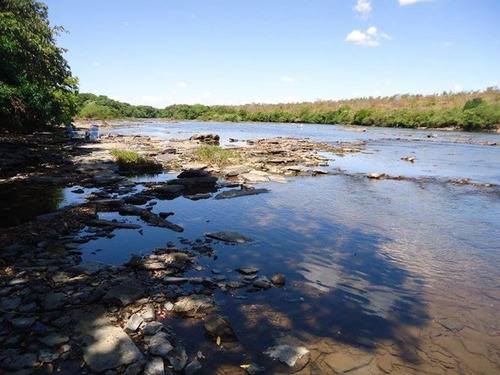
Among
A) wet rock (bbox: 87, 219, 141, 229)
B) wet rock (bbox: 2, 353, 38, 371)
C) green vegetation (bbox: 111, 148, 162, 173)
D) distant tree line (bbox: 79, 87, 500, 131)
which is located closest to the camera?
wet rock (bbox: 2, 353, 38, 371)

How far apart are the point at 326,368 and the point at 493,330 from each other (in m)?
2.94

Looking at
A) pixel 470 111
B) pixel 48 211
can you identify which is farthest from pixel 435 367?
pixel 470 111

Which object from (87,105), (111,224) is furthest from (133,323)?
(87,105)

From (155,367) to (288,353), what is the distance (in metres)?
1.64

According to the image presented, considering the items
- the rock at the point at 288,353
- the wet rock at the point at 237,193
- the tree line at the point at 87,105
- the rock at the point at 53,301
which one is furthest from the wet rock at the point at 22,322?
the tree line at the point at 87,105

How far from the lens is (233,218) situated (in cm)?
971

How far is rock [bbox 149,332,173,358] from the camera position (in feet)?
13.1

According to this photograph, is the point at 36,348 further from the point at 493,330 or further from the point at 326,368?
the point at 493,330

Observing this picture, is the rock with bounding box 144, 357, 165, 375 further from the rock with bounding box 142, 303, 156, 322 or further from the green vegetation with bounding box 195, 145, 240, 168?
the green vegetation with bounding box 195, 145, 240, 168

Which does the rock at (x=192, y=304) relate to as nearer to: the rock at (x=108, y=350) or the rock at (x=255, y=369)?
the rock at (x=108, y=350)

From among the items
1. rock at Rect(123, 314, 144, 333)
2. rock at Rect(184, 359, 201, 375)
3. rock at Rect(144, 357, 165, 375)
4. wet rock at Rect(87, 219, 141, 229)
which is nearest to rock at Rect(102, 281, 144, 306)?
rock at Rect(123, 314, 144, 333)

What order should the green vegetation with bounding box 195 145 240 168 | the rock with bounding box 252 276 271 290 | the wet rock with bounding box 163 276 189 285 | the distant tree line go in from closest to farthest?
1. the wet rock with bounding box 163 276 189 285
2. the rock with bounding box 252 276 271 290
3. the green vegetation with bounding box 195 145 240 168
4. the distant tree line

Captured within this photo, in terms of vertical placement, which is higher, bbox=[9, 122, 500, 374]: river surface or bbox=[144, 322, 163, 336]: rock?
bbox=[144, 322, 163, 336]: rock

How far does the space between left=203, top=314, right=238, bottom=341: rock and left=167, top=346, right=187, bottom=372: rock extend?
49 cm
